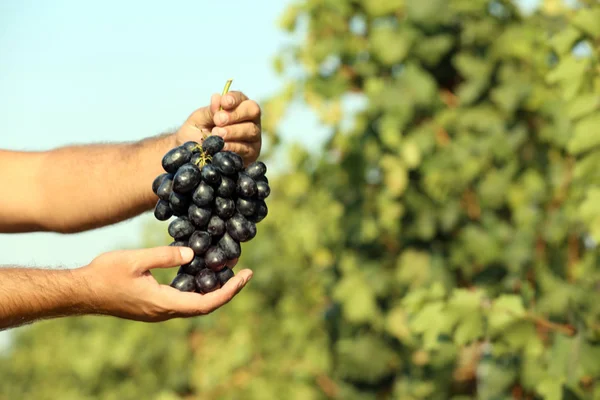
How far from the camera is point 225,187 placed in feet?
7.13

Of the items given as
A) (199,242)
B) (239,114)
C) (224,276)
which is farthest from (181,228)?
(239,114)

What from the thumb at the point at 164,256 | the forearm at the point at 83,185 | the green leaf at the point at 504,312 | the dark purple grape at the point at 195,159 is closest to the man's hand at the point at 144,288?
the thumb at the point at 164,256

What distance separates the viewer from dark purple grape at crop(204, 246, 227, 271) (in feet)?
7.06

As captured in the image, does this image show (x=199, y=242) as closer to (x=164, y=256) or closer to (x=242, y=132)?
(x=164, y=256)

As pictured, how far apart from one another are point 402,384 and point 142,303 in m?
3.02

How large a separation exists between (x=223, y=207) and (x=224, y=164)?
11cm

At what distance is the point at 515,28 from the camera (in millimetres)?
4859

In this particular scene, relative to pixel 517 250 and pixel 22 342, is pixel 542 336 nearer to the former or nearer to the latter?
pixel 517 250

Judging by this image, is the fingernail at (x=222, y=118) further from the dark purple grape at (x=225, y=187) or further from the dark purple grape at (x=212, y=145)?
the dark purple grape at (x=225, y=187)

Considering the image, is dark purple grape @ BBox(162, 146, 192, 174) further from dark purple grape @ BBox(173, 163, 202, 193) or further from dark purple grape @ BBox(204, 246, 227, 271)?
dark purple grape @ BBox(204, 246, 227, 271)

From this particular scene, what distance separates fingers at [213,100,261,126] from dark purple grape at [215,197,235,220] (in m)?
0.37

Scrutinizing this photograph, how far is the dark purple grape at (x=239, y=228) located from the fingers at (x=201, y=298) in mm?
99

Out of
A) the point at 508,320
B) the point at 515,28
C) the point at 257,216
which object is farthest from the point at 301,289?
the point at 257,216

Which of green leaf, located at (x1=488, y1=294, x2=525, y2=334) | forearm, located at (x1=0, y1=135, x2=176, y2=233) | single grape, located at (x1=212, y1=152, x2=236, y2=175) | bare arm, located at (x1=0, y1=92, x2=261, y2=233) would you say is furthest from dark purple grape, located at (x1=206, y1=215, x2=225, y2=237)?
green leaf, located at (x1=488, y1=294, x2=525, y2=334)
